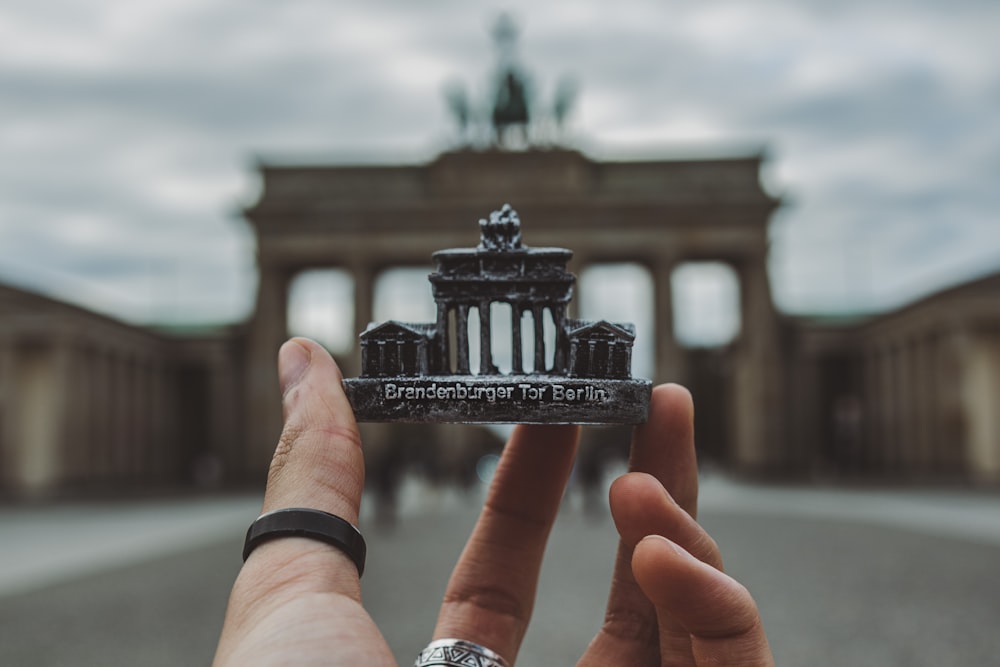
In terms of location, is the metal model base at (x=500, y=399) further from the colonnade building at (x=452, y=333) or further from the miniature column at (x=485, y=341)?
the colonnade building at (x=452, y=333)

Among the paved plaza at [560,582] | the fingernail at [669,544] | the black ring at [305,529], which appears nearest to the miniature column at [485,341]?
the black ring at [305,529]

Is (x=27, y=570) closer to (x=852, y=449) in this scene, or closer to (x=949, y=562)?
(x=949, y=562)

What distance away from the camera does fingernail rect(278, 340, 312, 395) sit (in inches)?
146

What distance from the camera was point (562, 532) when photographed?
27.8m

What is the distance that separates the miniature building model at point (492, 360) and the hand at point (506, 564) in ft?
0.60

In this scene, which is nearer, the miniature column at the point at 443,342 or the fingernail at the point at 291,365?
the fingernail at the point at 291,365

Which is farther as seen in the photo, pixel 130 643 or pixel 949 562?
pixel 949 562

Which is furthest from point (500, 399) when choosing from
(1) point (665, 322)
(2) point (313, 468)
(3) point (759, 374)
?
(3) point (759, 374)

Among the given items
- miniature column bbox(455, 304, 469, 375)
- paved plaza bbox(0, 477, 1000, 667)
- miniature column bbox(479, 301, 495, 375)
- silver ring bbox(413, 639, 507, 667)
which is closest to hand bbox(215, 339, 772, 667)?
silver ring bbox(413, 639, 507, 667)

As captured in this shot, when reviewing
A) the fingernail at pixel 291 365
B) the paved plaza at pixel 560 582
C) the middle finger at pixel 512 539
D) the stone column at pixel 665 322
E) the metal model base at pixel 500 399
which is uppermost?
the stone column at pixel 665 322

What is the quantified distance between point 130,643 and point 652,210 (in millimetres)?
48009

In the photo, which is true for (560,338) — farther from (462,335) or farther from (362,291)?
(362,291)

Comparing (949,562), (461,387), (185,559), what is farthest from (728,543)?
(461,387)

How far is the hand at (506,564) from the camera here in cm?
290
